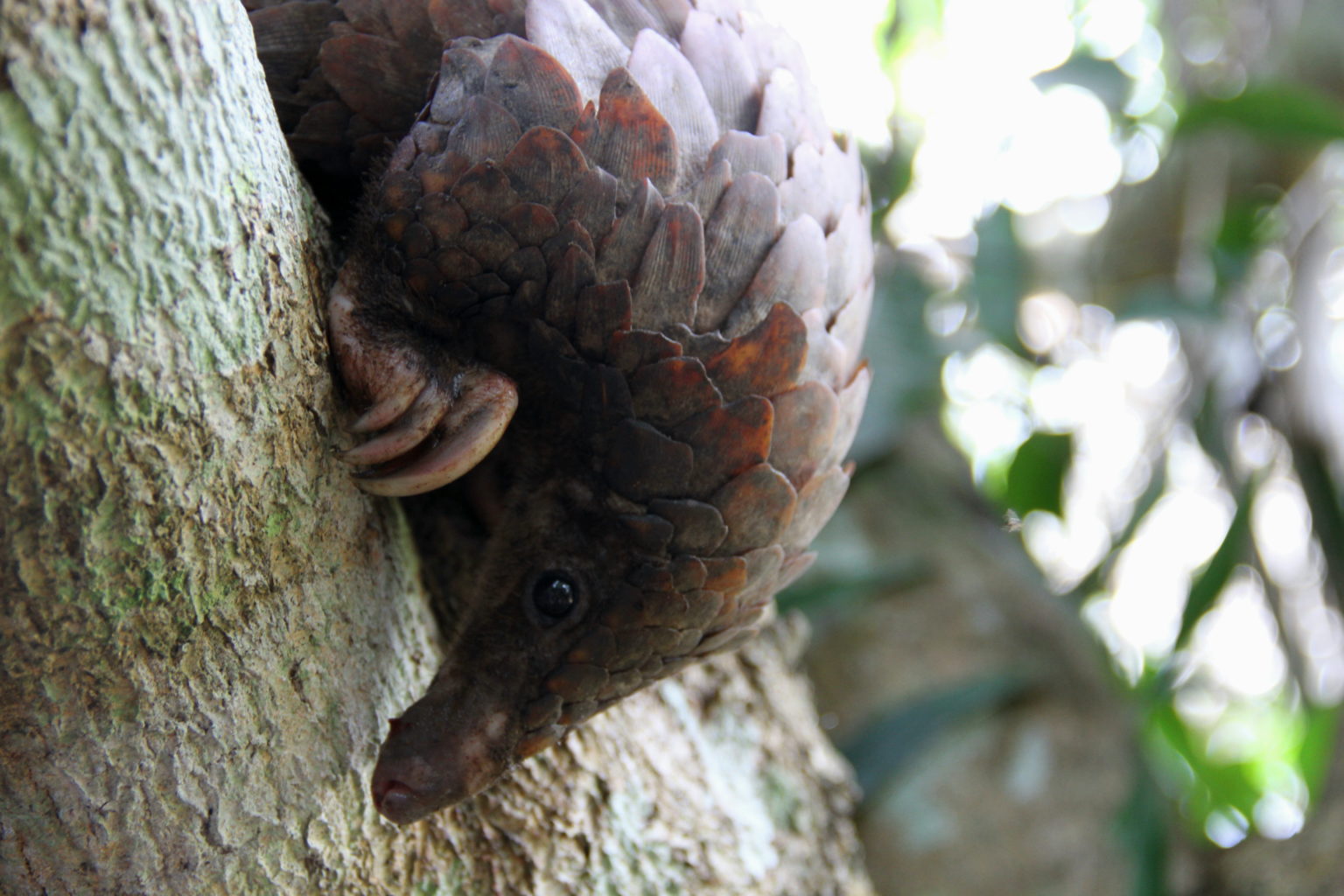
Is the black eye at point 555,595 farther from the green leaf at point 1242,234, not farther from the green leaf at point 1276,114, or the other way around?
the green leaf at point 1242,234

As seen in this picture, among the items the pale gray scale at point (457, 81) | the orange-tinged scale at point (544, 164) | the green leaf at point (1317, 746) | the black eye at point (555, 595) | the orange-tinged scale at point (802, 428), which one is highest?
the pale gray scale at point (457, 81)

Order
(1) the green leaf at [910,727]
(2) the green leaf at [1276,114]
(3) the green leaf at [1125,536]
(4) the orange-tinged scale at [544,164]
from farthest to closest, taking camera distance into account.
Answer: (3) the green leaf at [1125,536] → (2) the green leaf at [1276,114] → (1) the green leaf at [910,727] → (4) the orange-tinged scale at [544,164]

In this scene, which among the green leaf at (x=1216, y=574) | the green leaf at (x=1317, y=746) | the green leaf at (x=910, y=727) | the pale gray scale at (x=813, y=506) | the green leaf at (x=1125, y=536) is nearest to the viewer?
the pale gray scale at (x=813, y=506)

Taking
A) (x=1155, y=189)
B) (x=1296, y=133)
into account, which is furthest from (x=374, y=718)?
(x=1155, y=189)

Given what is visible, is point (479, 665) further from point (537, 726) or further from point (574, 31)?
point (574, 31)

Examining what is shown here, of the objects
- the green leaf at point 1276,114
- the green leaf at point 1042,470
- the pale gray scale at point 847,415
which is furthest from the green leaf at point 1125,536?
the pale gray scale at point 847,415

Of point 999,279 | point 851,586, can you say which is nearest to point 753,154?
point 851,586
